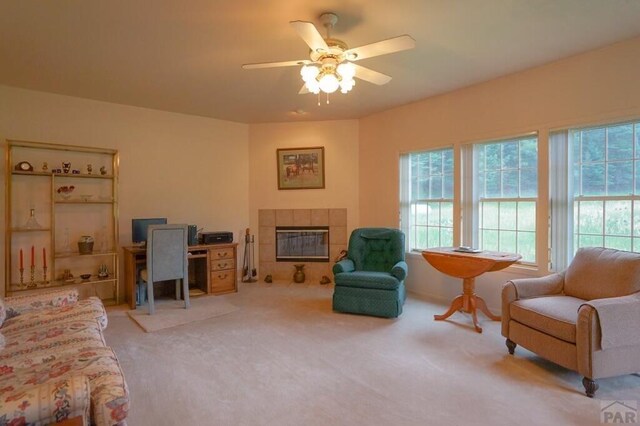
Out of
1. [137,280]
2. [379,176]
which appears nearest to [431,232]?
[379,176]

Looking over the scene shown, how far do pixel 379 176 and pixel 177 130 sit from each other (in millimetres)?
2997

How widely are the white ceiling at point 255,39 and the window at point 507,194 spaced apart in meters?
0.82

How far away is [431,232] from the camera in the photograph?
4430mm

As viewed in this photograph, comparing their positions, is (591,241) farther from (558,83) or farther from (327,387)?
(327,387)

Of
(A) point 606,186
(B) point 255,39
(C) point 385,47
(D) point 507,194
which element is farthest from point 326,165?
(A) point 606,186

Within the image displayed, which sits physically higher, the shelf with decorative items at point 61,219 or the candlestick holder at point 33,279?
the shelf with decorative items at point 61,219

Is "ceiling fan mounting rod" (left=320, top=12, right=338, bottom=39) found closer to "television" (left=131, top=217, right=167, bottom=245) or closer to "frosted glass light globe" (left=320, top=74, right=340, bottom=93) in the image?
"frosted glass light globe" (left=320, top=74, right=340, bottom=93)

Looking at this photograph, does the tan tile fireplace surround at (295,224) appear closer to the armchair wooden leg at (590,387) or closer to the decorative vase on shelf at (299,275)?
the decorative vase on shelf at (299,275)

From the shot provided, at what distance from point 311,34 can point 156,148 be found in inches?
136

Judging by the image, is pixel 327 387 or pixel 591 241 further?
pixel 591 241

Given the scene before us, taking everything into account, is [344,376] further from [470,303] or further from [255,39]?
[255,39]

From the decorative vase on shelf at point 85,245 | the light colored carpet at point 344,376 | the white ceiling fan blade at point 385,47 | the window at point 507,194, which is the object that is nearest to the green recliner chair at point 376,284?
the light colored carpet at point 344,376

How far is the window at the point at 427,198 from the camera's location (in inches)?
165

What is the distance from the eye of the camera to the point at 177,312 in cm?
379
